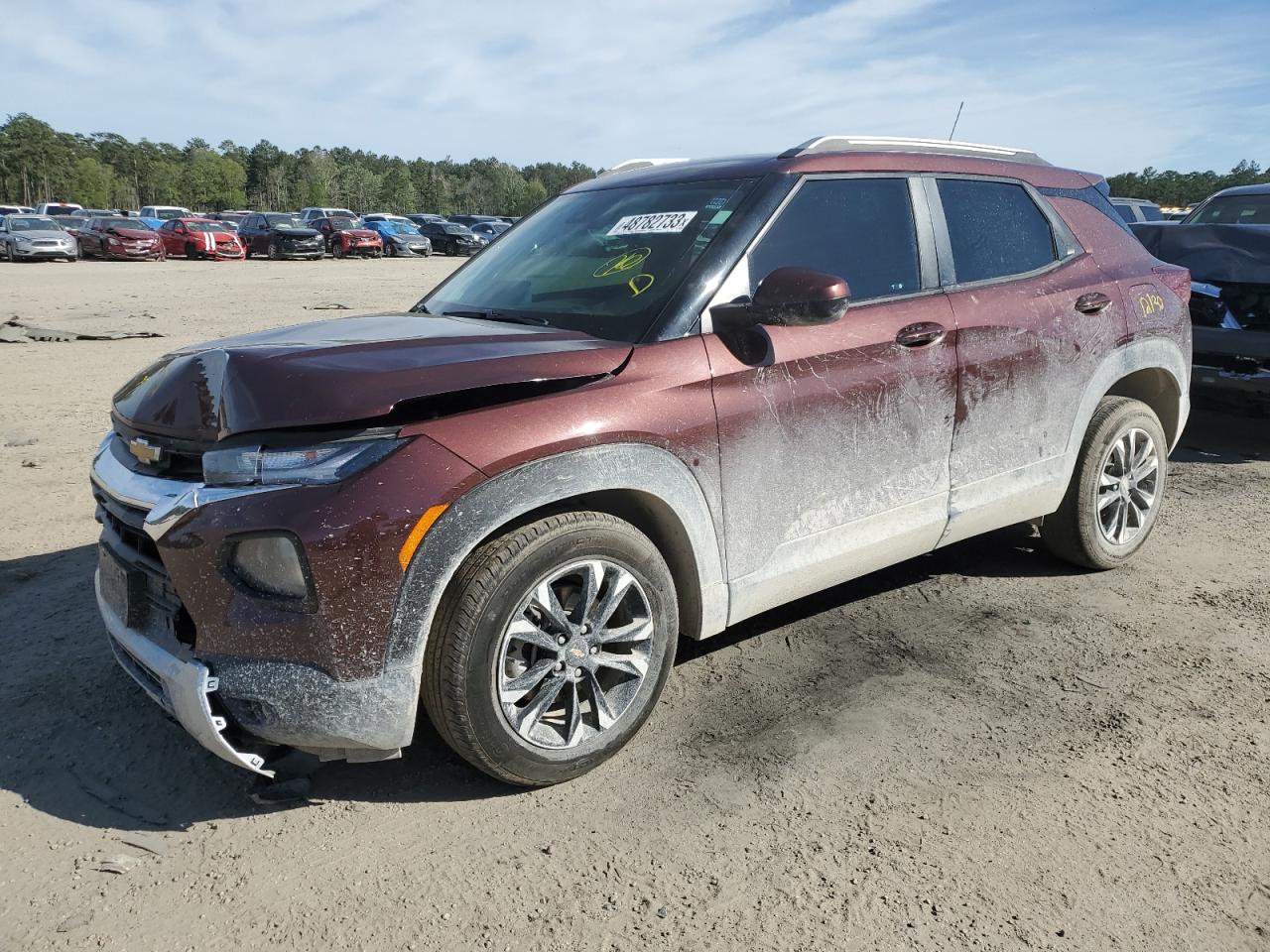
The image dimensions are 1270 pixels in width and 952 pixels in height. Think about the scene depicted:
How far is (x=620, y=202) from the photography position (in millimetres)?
3703

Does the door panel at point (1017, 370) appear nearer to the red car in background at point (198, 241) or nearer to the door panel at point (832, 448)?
the door panel at point (832, 448)

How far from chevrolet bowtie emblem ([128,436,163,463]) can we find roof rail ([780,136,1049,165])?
7.53ft

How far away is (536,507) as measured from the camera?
2.63m

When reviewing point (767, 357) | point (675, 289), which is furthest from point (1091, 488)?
point (675, 289)

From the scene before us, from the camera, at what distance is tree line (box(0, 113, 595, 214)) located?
9800cm

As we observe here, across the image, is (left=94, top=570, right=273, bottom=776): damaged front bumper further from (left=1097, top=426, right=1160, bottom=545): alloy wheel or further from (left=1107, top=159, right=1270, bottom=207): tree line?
(left=1107, top=159, right=1270, bottom=207): tree line

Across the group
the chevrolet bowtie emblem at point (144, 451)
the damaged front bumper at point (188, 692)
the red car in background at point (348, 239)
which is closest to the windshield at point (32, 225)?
the red car in background at point (348, 239)

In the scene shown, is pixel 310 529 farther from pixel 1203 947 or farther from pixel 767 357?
pixel 1203 947

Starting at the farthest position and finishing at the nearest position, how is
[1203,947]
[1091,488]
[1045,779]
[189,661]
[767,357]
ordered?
1. [1091,488]
2. [767,357]
3. [1045,779]
4. [189,661]
5. [1203,947]

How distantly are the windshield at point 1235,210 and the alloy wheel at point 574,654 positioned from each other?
8166mm

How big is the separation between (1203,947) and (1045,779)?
69cm

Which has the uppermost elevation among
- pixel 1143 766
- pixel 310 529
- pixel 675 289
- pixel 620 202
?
pixel 620 202

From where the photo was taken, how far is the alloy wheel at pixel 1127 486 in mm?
4391

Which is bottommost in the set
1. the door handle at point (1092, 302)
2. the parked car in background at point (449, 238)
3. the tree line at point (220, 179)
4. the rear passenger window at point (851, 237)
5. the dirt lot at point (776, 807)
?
the dirt lot at point (776, 807)
